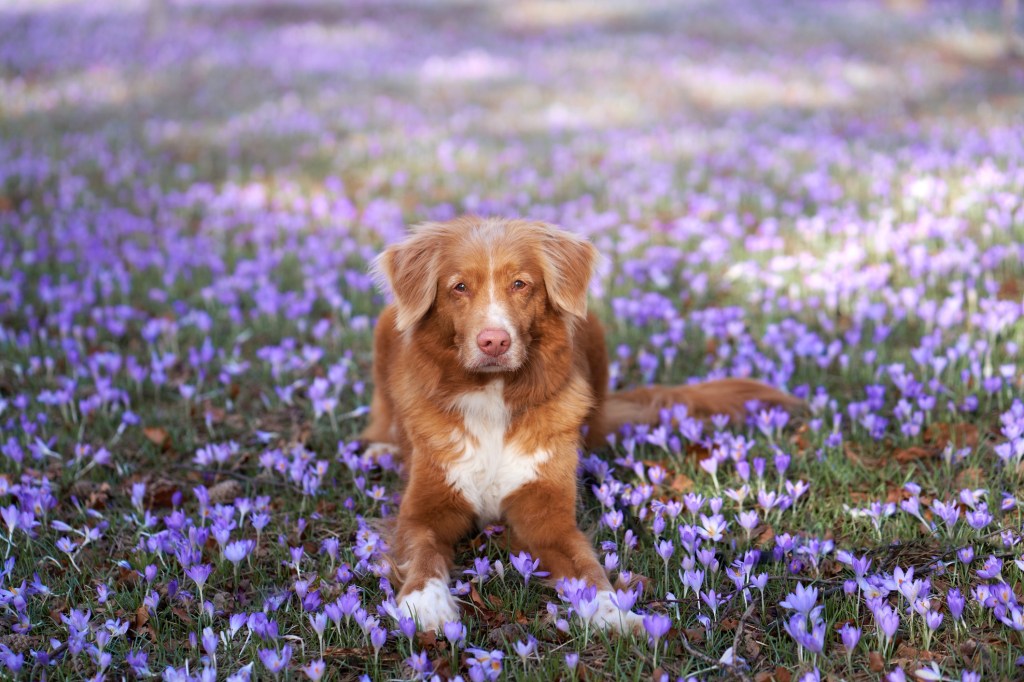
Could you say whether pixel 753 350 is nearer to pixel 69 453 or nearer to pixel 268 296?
pixel 268 296

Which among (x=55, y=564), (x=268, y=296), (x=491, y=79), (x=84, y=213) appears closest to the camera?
(x=55, y=564)

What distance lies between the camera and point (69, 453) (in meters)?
4.73

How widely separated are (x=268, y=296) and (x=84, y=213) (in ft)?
10.9

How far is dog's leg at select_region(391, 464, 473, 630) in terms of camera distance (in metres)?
3.23

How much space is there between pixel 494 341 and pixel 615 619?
1.08 metres

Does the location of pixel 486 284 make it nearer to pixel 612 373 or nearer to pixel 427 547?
pixel 427 547

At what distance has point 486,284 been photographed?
367 centimetres

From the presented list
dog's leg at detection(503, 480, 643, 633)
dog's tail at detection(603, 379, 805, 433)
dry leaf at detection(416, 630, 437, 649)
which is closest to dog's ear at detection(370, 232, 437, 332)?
dog's leg at detection(503, 480, 643, 633)

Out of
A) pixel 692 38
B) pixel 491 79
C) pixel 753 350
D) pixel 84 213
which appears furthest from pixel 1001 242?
pixel 692 38

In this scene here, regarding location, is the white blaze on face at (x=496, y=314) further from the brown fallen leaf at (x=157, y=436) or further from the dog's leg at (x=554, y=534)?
the brown fallen leaf at (x=157, y=436)

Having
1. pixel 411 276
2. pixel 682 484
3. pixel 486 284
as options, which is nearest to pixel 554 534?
pixel 682 484

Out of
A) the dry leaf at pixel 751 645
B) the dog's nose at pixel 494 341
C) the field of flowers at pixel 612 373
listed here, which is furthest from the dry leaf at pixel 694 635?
the dog's nose at pixel 494 341

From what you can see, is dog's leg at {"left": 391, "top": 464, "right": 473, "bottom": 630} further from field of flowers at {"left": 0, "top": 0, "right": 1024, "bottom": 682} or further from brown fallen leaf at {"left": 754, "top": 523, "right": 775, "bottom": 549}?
brown fallen leaf at {"left": 754, "top": 523, "right": 775, "bottom": 549}

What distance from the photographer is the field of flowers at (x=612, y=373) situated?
125 inches
